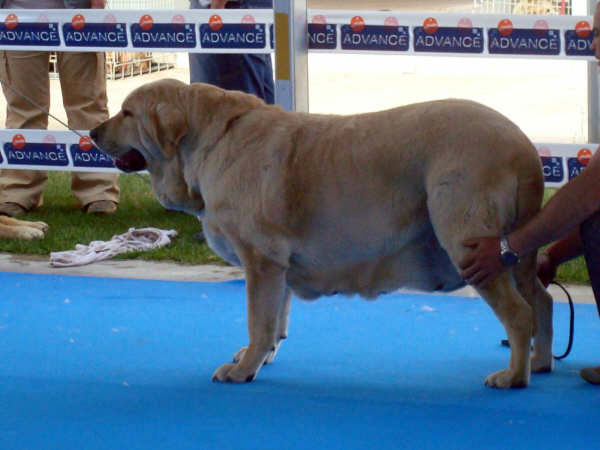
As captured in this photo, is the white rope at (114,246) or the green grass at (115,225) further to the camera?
the green grass at (115,225)

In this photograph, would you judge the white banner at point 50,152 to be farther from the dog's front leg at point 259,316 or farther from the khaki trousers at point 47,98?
the dog's front leg at point 259,316

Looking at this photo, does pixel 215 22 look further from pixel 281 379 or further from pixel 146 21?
pixel 281 379

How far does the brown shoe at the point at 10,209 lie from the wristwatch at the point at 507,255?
14.6 ft

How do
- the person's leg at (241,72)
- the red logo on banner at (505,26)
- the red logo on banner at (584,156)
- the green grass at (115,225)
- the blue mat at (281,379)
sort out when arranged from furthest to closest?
the person's leg at (241,72), the green grass at (115,225), the red logo on banner at (505,26), the red logo on banner at (584,156), the blue mat at (281,379)

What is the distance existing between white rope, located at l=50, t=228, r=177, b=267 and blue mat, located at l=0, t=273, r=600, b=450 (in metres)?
0.64

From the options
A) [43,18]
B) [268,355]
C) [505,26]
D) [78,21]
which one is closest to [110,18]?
[78,21]

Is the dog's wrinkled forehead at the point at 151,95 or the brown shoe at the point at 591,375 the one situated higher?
the dog's wrinkled forehead at the point at 151,95

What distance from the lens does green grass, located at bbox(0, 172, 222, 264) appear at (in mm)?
5219

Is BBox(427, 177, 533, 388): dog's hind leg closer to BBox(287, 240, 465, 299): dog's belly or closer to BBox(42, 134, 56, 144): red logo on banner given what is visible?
BBox(287, 240, 465, 299): dog's belly

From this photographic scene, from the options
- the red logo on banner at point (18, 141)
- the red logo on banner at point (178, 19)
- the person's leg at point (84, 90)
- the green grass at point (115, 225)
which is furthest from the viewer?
the person's leg at point (84, 90)

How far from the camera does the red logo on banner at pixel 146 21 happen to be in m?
5.61

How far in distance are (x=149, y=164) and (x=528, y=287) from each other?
4.84 ft

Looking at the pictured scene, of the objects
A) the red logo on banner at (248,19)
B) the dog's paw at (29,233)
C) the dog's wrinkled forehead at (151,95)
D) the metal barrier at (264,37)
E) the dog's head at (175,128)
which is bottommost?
the dog's paw at (29,233)

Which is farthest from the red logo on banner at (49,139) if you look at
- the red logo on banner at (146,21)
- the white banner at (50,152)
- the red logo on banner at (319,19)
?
the red logo on banner at (319,19)
